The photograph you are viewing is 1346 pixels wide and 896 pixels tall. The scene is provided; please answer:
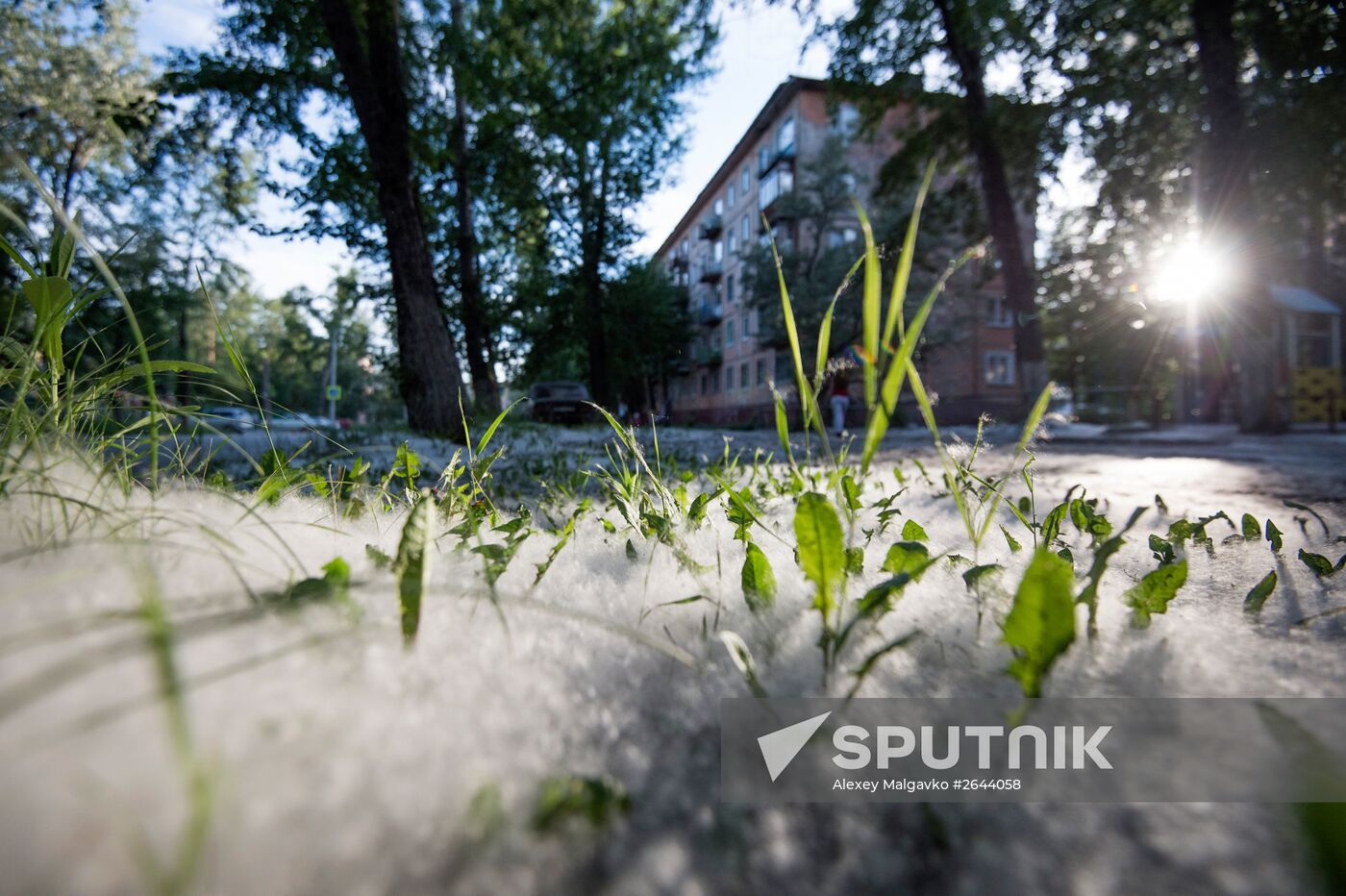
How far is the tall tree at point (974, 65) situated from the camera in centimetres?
954

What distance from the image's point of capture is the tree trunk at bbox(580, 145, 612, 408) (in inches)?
717

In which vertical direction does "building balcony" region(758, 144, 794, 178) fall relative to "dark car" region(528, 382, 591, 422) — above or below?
above

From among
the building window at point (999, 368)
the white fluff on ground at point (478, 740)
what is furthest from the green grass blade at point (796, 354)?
the building window at point (999, 368)

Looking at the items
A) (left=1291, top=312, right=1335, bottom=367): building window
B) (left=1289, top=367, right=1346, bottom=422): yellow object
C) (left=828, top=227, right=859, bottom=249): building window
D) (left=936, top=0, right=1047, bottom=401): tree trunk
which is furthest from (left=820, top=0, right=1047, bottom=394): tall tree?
(left=1291, top=312, right=1335, bottom=367): building window

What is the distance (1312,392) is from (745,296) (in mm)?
15589

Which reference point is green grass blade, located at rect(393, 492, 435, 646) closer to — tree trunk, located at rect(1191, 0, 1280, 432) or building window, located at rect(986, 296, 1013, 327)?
tree trunk, located at rect(1191, 0, 1280, 432)

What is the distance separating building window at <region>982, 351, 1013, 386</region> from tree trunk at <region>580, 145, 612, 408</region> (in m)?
15.3

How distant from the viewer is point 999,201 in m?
9.91

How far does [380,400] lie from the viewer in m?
53.3

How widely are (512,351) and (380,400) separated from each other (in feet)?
120

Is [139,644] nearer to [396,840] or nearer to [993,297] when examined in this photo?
[396,840]

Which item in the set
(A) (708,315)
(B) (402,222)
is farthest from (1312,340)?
(B) (402,222)

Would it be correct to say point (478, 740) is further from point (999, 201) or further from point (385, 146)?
point (999, 201)

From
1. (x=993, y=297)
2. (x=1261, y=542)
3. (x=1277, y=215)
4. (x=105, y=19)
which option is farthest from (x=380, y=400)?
(x=1261, y=542)
